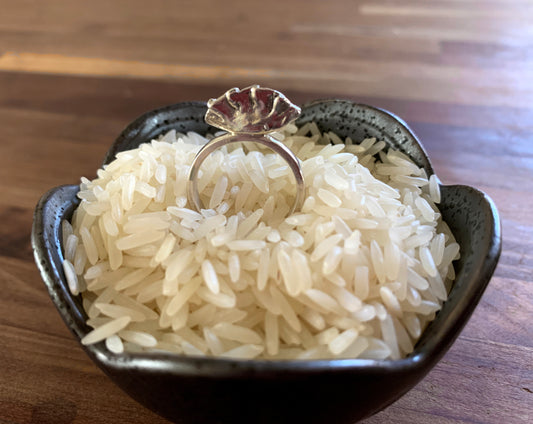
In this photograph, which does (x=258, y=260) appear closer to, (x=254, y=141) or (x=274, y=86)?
(x=254, y=141)

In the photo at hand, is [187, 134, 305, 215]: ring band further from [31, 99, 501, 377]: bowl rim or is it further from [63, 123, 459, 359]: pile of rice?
[31, 99, 501, 377]: bowl rim

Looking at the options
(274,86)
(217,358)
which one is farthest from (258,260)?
(274,86)

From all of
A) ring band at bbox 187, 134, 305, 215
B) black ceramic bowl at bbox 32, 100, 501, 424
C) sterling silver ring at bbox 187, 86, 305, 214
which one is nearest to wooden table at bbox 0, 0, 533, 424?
black ceramic bowl at bbox 32, 100, 501, 424

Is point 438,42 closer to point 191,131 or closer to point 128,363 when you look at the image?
point 191,131

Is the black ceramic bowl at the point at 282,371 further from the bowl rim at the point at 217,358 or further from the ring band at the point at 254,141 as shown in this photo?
the ring band at the point at 254,141

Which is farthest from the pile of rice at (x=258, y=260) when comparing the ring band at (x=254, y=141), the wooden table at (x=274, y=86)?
the wooden table at (x=274, y=86)
